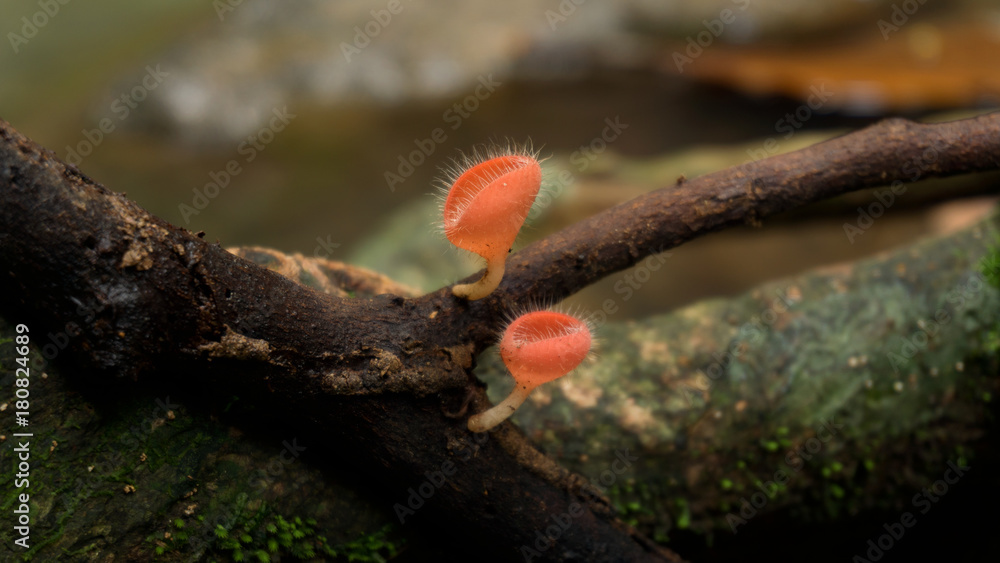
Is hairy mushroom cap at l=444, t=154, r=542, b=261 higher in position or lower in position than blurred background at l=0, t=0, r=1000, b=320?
lower

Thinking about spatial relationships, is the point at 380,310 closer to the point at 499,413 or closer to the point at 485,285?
the point at 485,285

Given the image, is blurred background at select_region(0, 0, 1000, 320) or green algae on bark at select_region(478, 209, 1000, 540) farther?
blurred background at select_region(0, 0, 1000, 320)

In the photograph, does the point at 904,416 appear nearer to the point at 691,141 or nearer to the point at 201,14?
the point at 691,141

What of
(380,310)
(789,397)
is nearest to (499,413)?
(380,310)

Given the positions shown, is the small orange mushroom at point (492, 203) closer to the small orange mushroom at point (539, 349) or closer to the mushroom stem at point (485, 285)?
the mushroom stem at point (485, 285)

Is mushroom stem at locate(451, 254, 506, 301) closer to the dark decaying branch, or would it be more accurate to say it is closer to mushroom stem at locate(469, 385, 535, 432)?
the dark decaying branch

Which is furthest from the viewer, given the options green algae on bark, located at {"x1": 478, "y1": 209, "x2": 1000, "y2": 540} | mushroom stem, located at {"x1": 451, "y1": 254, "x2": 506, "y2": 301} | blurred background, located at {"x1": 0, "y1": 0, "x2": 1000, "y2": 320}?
blurred background, located at {"x1": 0, "y1": 0, "x2": 1000, "y2": 320}

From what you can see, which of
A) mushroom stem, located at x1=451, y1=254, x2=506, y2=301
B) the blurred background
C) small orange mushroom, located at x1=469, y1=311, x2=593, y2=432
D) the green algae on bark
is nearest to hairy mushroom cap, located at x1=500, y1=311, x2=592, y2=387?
small orange mushroom, located at x1=469, y1=311, x2=593, y2=432

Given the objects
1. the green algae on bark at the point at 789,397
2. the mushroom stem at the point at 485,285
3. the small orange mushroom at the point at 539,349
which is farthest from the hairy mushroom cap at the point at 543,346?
the green algae on bark at the point at 789,397
